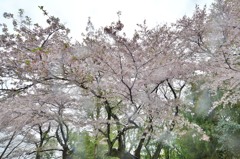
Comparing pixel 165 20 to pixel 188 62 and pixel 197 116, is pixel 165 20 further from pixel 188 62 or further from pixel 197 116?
pixel 197 116

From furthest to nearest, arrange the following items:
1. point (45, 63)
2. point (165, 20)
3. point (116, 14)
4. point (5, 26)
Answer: point (165, 20) → point (5, 26) → point (45, 63) → point (116, 14)

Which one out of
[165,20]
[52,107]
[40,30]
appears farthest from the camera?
[52,107]

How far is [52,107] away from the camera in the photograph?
6.89m

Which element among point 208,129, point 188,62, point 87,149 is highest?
point 188,62

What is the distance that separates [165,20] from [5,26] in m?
3.04

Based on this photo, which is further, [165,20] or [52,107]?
[52,107]

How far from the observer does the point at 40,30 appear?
188 inches

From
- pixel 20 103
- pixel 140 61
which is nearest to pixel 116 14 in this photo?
pixel 140 61

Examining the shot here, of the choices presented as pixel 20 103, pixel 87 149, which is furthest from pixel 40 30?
pixel 87 149

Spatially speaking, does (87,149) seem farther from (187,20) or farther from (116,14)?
(116,14)

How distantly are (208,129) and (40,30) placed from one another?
6927 millimetres

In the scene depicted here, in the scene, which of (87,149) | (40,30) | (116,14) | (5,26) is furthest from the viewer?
(87,149)

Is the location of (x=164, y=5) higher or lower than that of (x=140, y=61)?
higher

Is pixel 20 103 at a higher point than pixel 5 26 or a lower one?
lower
